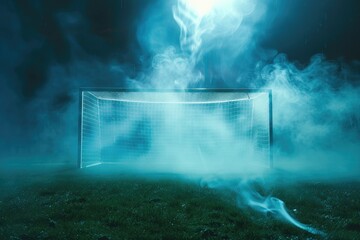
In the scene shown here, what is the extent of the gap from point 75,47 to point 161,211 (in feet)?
49.5

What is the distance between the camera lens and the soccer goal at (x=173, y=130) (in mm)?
14016

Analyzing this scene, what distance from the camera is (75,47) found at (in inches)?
690

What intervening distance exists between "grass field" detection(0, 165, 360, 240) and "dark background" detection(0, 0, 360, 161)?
9273 millimetres

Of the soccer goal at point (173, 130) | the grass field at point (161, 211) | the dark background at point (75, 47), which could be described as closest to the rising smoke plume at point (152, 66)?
the dark background at point (75, 47)

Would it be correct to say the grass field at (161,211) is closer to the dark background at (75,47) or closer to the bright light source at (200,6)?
the dark background at (75,47)

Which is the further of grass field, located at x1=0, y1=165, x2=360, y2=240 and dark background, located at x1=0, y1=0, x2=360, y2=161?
dark background, located at x1=0, y1=0, x2=360, y2=161

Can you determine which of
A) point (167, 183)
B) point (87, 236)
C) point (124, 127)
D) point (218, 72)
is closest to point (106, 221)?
point (87, 236)

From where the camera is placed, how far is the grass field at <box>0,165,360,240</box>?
4.54 meters

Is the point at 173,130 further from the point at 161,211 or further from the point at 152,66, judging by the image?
the point at 161,211

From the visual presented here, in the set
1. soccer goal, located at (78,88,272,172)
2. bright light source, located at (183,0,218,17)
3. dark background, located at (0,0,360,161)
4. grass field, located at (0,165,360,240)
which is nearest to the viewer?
grass field, located at (0,165,360,240)

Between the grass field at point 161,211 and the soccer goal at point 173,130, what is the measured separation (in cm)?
590

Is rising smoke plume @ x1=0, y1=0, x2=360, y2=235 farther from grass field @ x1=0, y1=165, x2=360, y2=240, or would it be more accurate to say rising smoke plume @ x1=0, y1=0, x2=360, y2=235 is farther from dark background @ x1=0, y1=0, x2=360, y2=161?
grass field @ x1=0, y1=165, x2=360, y2=240

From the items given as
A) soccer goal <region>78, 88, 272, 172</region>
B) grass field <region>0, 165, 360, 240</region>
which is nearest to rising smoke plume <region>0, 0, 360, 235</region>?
soccer goal <region>78, 88, 272, 172</region>

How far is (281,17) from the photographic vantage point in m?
16.9
